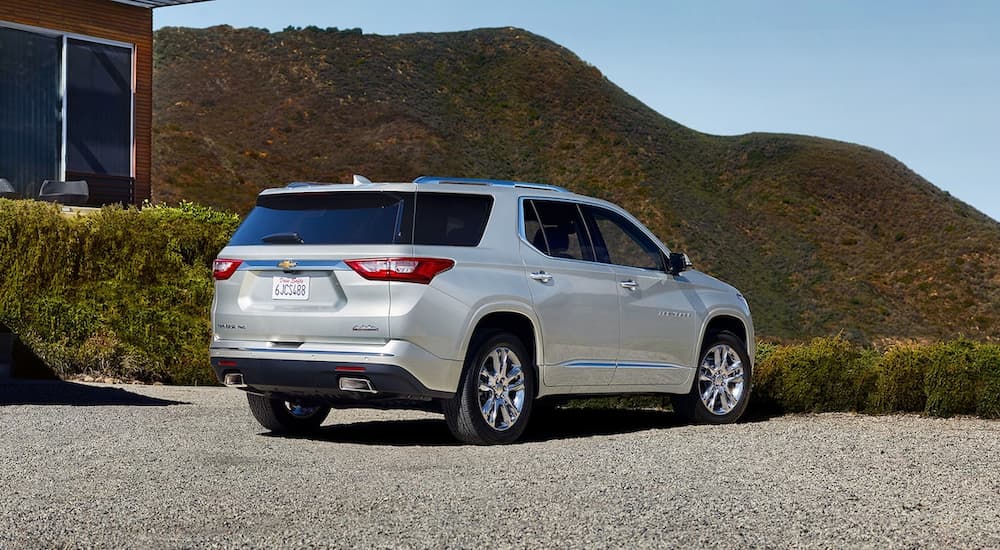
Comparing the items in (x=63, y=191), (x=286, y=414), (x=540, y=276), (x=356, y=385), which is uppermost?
(x=63, y=191)

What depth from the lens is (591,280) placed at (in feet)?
32.6

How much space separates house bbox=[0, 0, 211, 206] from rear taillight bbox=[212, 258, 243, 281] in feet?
41.0

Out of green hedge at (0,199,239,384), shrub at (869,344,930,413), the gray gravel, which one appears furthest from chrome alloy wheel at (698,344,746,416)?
green hedge at (0,199,239,384)

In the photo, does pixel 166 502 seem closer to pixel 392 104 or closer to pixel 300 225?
pixel 300 225

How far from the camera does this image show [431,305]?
861 cm

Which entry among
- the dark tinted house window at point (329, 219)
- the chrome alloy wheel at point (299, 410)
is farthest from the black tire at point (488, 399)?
the chrome alloy wheel at point (299, 410)

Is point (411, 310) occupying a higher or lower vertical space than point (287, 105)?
lower

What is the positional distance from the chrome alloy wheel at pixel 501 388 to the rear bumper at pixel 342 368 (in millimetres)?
390

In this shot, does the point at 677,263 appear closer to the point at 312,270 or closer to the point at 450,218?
the point at 450,218

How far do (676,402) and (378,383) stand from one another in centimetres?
346

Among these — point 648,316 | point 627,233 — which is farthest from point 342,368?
point 648,316

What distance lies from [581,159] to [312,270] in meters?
84.9

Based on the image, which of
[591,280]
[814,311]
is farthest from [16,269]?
[814,311]

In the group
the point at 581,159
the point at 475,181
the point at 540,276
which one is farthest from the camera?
the point at 581,159
